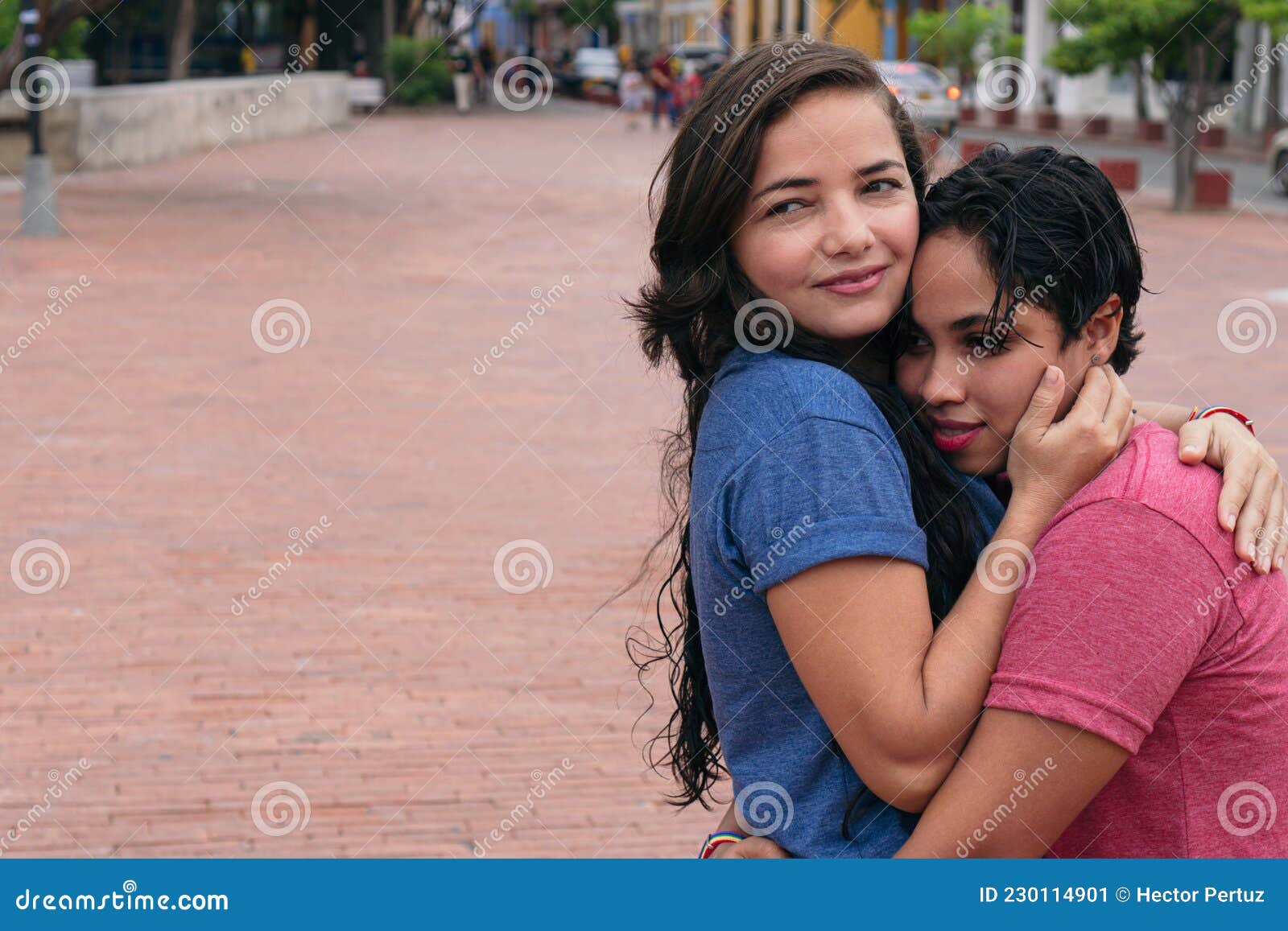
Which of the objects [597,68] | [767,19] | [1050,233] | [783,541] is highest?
[1050,233]

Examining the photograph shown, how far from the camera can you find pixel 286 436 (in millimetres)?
8078

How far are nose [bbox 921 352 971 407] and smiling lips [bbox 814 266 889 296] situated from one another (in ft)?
0.39

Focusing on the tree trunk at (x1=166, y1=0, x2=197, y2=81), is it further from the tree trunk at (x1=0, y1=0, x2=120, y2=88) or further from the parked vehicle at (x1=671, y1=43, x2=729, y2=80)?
the parked vehicle at (x1=671, y1=43, x2=729, y2=80)

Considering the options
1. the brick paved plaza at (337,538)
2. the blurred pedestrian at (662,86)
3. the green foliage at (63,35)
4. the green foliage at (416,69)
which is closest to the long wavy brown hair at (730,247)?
the brick paved plaza at (337,538)

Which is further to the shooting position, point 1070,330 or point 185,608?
point 185,608

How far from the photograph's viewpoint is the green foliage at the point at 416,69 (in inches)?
1847

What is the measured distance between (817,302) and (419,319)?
1020 cm

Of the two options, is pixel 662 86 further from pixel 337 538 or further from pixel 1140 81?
pixel 337 538

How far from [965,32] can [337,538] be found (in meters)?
35.7

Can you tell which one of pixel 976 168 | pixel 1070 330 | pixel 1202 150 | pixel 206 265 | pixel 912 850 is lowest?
pixel 1202 150

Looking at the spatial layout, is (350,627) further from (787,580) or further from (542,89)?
(542,89)

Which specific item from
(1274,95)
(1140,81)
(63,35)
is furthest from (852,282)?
(63,35)

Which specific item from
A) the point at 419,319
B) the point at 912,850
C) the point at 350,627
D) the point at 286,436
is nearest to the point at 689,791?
the point at 912,850

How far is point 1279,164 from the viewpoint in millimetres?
22734
